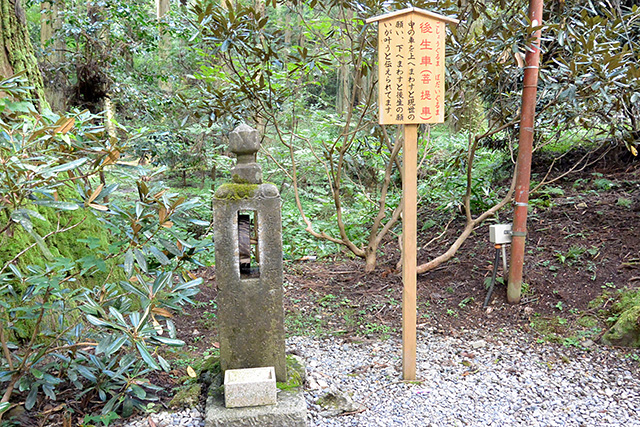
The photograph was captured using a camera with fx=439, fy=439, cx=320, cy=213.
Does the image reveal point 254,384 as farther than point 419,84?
No

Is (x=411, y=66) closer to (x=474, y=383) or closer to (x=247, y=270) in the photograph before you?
(x=247, y=270)

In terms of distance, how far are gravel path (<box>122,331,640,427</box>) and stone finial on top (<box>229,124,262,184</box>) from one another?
4.65ft

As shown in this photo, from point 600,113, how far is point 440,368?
2.69 meters

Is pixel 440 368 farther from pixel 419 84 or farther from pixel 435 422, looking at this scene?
pixel 419 84

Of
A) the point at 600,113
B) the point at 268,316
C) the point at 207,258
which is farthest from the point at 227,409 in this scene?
the point at 600,113

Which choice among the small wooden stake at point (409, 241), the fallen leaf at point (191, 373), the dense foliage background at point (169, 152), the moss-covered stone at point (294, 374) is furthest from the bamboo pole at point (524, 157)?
the fallen leaf at point (191, 373)

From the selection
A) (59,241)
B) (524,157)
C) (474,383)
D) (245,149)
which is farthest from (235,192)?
(524,157)

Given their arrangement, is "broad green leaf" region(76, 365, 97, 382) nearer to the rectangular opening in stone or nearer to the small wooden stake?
the rectangular opening in stone

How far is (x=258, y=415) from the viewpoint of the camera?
7.97ft

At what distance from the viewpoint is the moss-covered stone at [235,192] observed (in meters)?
2.60

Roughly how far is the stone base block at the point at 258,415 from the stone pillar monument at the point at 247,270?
11.0 inches

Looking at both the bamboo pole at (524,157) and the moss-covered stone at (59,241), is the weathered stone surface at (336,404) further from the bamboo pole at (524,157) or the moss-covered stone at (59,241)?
the bamboo pole at (524,157)

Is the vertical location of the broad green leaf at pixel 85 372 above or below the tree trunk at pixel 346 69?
below

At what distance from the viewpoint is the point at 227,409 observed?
8.11ft
